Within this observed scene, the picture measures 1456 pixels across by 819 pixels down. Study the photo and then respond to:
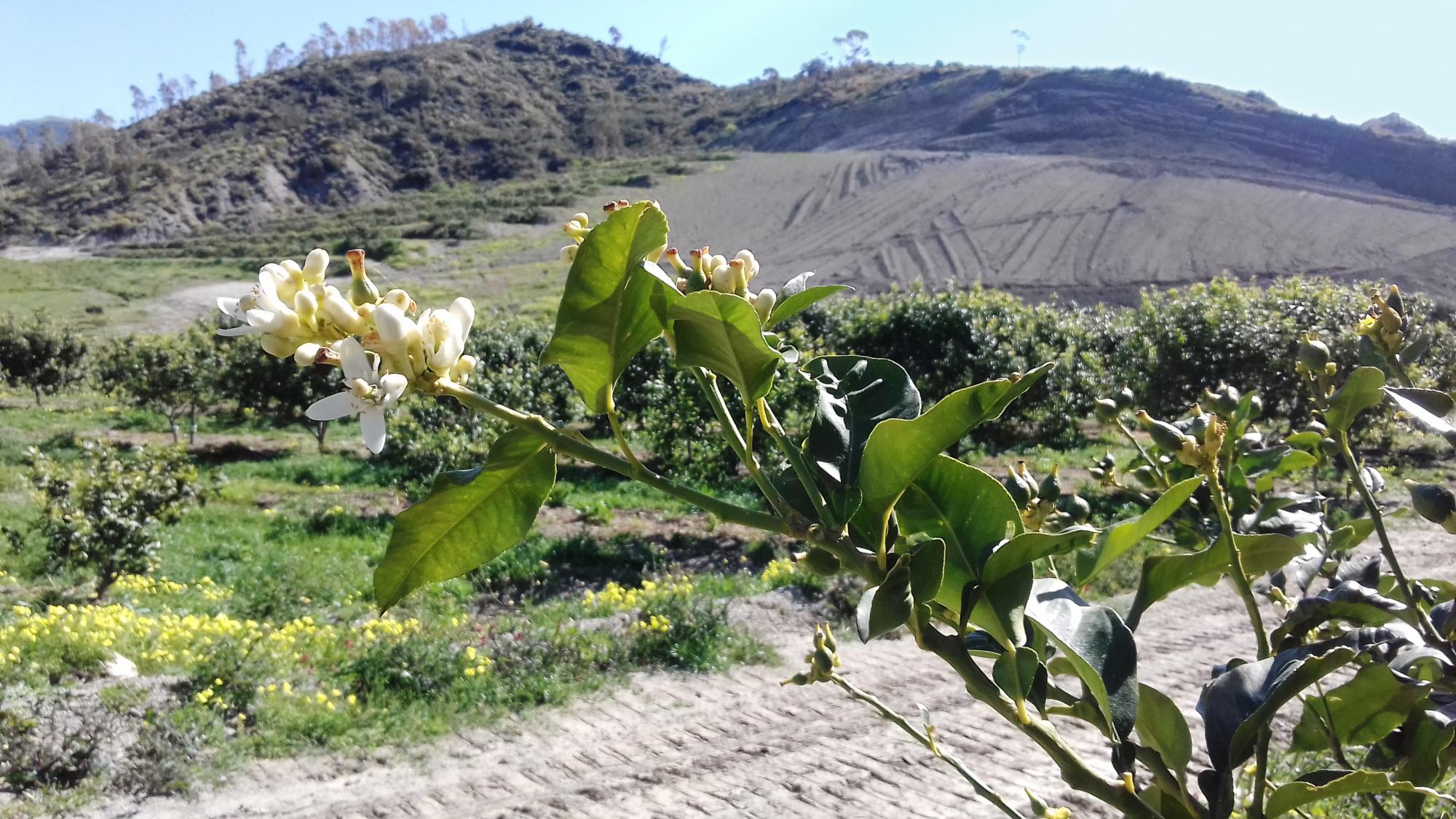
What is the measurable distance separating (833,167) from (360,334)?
40468 mm

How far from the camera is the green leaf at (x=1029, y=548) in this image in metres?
0.51

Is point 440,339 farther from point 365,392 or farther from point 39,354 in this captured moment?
point 39,354

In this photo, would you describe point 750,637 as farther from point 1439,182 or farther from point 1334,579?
point 1439,182

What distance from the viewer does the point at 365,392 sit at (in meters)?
0.55

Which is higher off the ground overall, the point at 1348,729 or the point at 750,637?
the point at 1348,729

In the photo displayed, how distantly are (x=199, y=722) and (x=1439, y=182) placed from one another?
42.5 meters

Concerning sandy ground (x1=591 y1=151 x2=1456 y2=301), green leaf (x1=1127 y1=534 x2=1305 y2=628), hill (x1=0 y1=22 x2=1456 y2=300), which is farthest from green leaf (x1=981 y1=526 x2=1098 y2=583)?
sandy ground (x1=591 y1=151 x2=1456 y2=301)

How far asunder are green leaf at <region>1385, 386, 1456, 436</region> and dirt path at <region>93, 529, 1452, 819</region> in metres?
2.93

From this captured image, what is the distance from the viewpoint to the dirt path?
10.9ft

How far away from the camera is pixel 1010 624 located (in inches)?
21.0

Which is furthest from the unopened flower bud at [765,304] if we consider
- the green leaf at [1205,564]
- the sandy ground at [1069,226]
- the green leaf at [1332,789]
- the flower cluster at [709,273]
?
the sandy ground at [1069,226]

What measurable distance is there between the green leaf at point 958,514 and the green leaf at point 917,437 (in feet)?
0.13

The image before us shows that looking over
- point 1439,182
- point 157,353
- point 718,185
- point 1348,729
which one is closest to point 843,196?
point 718,185

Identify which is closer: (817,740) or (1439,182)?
(817,740)
